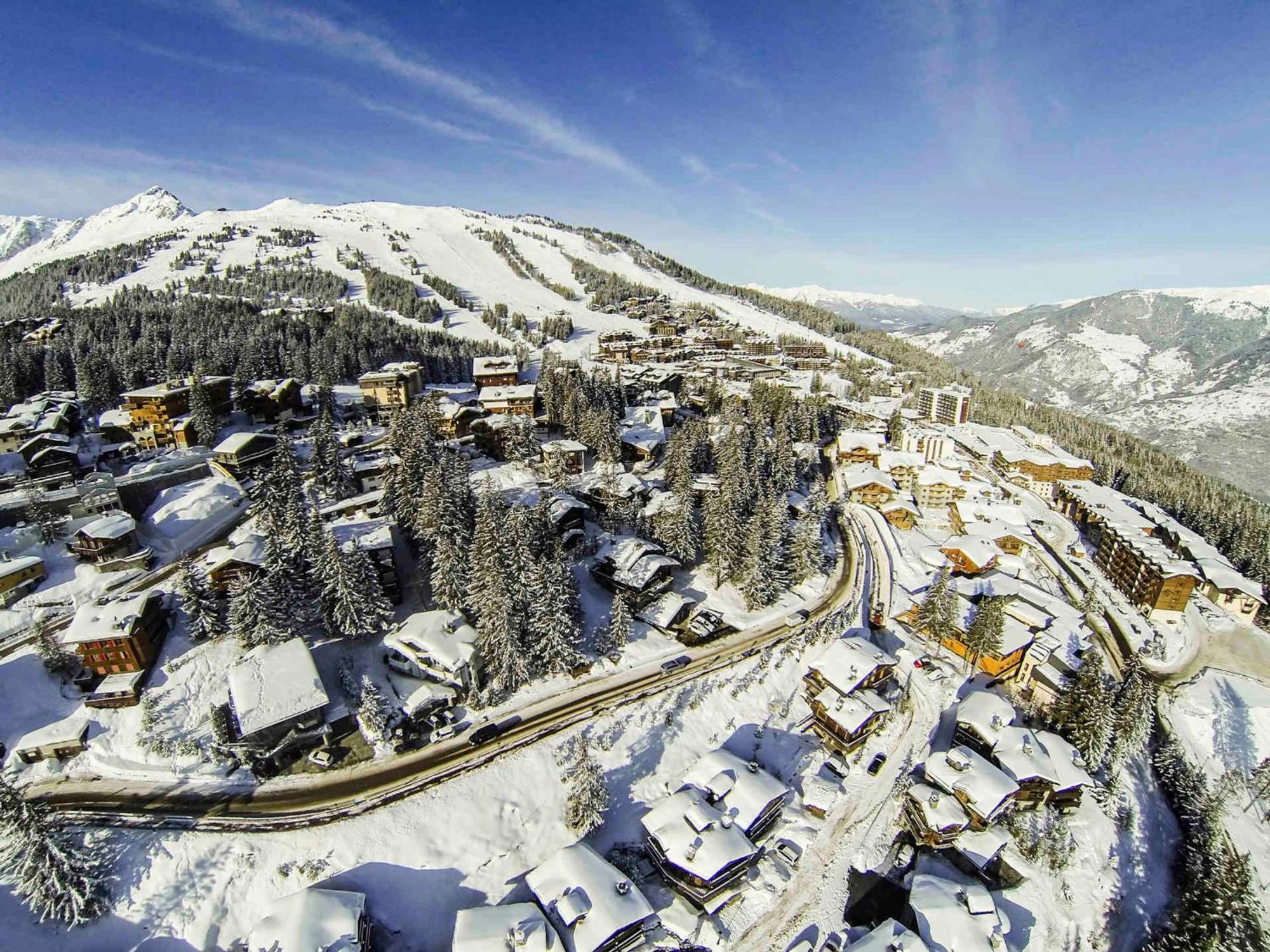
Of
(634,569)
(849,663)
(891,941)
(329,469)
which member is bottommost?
(891,941)

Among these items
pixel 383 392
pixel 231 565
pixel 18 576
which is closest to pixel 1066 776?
pixel 231 565

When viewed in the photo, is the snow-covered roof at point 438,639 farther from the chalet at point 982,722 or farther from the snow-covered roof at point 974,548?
the snow-covered roof at point 974,548

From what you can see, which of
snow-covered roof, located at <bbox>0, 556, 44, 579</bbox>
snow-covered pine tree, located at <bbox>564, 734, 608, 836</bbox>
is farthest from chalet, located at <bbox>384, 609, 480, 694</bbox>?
snow-covered roof, located at <bbox>0, 556, 44, 579</bbox>

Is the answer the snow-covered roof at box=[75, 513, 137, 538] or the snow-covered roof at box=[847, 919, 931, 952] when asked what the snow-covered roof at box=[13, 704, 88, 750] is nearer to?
the snow-covered roof at box=[75, 513, 137, 538]

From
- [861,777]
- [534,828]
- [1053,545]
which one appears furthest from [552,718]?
[1053,545]

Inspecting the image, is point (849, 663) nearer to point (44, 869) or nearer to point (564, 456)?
point (564, 456)
